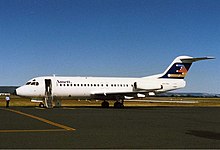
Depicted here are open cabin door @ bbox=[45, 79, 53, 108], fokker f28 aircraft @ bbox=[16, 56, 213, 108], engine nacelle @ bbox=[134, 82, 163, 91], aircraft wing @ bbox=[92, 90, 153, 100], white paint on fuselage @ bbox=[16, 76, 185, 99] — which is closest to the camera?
open cabin door @ bbox=[45, 79, 53, 108]

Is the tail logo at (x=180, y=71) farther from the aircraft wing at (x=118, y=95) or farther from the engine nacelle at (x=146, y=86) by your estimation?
the aircraft wing at (x=118, y=95)

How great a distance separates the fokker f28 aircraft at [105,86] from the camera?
34844 millimetres

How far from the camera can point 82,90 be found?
1436 inches

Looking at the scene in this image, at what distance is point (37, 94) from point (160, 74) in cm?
1533

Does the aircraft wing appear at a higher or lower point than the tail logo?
lower

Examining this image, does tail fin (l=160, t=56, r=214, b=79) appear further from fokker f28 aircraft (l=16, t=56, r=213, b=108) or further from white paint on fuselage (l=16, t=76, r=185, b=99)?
white paint on fuselage (l=16, t=76, r=185, b=99)

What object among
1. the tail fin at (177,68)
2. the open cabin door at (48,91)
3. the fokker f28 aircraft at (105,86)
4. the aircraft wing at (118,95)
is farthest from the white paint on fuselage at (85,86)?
the tail fin at (177,68)

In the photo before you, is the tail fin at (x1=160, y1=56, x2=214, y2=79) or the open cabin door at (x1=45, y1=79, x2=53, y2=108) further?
the tail fin at (x1=160, y1=56, x2=214, y2=79)

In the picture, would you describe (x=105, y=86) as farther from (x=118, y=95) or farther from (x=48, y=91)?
(x=48, y=91)

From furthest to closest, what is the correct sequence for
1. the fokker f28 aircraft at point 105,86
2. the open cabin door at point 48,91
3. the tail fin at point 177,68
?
the tail fin at point 177,68
the fokker f28 aircraft at point 105,86
the open cabin door at point 48,91

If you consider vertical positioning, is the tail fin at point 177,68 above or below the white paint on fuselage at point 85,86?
above

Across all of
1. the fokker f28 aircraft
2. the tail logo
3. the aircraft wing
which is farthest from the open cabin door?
the tail logo

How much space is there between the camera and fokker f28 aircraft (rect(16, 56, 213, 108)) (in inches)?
1372

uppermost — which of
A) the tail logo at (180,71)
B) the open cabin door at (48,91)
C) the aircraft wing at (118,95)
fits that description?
the tail logo at (180,71)
